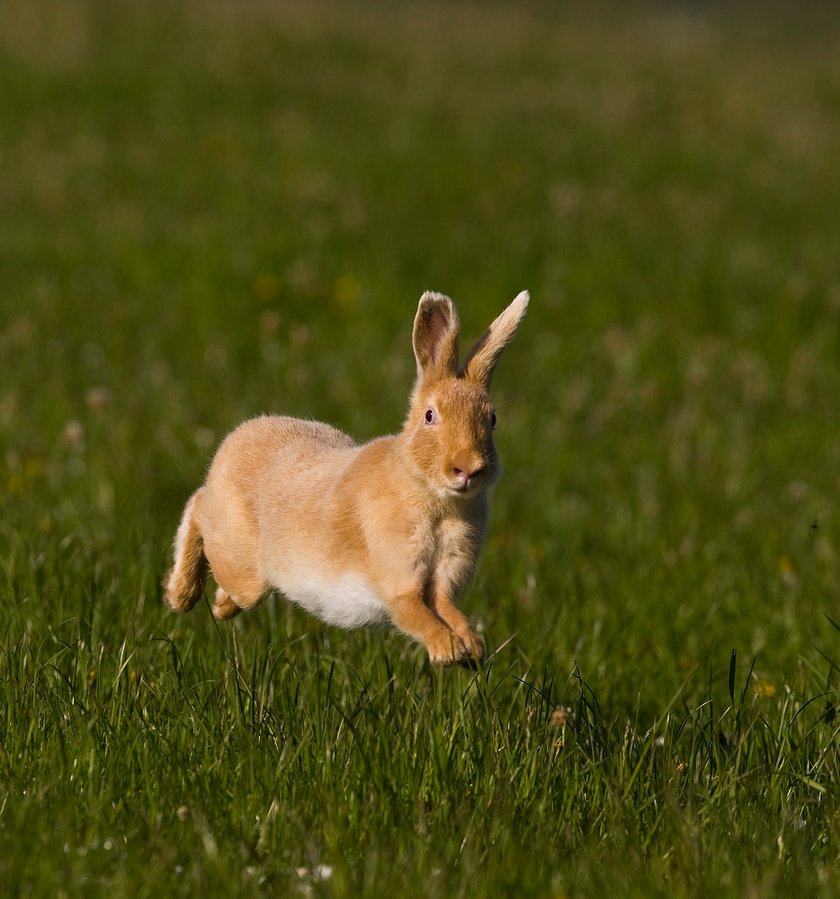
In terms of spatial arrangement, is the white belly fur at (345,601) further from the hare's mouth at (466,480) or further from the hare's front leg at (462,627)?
the hare's mouth at (466,480)

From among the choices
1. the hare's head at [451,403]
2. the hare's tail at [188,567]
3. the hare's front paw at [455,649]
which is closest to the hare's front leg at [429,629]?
the hare's front paw at [455,649]

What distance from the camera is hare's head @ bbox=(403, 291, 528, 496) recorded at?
2.89m

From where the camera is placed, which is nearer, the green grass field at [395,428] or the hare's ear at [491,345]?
the hare's ear at [491,345]

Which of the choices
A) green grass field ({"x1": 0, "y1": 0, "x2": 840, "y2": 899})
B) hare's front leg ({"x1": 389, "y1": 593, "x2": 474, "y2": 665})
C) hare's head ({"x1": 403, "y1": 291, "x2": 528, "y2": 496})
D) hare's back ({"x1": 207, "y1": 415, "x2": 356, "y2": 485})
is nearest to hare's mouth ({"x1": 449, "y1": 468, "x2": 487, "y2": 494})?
hare's head ({"x1": 403, "y1": 291, "x2": 528, "y2": 496})

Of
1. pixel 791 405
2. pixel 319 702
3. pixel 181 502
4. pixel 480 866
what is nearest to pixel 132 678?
pixel 319 702

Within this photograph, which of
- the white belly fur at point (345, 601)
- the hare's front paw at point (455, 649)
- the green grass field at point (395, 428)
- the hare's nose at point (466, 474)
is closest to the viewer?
the hare's front paw at point (455, 649)

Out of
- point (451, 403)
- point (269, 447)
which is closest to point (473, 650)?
point (451, 403)

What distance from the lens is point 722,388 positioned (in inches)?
390

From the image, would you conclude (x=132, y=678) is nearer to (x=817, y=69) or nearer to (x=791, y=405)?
(x=791, y=405)

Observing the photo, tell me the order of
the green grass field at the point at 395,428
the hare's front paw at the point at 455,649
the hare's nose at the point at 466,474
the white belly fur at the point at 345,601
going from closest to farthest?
the hare's front paw at the point at 455,649
the hare's nose at the point at 466,474
the white belly fur at the point at 345,601
the green grass field at the point at 395,428

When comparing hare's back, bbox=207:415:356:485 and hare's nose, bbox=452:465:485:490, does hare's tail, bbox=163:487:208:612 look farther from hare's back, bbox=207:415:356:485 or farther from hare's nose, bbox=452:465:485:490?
Result: hare's nose, bbox=452:465:485:490

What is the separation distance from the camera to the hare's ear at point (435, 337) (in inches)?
121

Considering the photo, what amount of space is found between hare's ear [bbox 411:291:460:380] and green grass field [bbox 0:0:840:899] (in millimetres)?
871

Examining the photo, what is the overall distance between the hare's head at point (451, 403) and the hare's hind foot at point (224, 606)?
2.46ft
